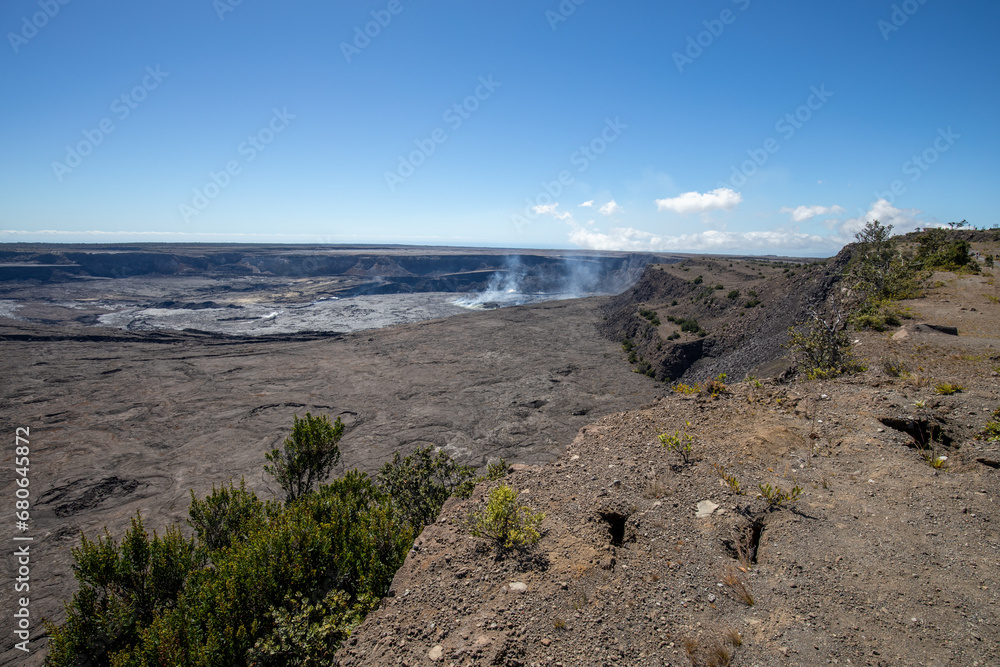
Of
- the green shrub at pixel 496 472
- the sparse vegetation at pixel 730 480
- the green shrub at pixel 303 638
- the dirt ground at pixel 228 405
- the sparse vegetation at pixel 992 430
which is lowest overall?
the dirt ground at pixel 228 405

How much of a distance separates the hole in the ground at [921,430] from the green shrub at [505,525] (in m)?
5.91

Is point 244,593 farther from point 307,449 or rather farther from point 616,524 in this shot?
point 307,449

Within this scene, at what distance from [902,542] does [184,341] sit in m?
51.3

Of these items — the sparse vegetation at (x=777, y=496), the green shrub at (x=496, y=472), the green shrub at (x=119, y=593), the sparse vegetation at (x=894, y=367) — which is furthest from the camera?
the sparse vegetation at (x=894, y=367)

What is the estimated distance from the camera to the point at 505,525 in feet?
19.1

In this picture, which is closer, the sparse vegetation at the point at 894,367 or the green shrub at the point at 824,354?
the sparse vegetation at the point at 894,367

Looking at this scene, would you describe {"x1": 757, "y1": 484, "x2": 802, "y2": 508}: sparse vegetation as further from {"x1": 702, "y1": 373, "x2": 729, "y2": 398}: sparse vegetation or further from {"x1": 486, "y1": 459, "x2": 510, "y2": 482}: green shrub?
{"x1": 486, "y1": 459, "x2": 510, "y2": 482}: green shrub

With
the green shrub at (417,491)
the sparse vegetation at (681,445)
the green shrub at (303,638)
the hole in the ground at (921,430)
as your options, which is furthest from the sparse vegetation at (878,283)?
the green shrub at (303,638)

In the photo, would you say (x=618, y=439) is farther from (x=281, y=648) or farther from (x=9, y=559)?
(x=9, y=559)

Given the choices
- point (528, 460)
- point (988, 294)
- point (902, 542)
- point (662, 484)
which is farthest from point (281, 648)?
point (988, 294)

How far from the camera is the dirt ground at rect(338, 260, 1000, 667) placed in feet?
12.6

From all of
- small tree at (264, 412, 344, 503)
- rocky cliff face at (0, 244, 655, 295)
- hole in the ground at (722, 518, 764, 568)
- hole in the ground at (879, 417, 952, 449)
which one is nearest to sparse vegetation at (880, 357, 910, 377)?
hole in the ground at (879, 417, 952, 449)

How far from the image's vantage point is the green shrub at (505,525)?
5.69m

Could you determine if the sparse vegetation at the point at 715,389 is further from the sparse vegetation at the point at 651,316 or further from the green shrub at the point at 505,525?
the sparse vegetation at the point at 651,316
